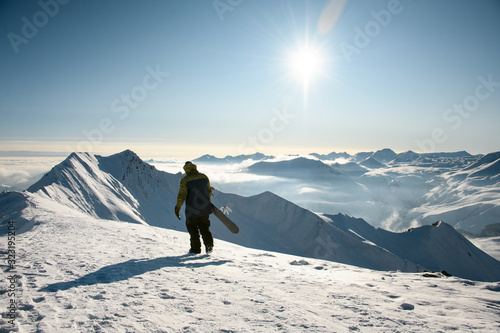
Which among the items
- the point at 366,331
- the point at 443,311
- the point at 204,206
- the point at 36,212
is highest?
the point at 204,206

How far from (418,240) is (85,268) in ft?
474

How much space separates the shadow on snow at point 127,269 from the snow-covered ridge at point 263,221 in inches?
1425

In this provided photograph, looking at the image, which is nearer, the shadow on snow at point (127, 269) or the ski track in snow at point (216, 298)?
the ski track in snow at point (216, 298)

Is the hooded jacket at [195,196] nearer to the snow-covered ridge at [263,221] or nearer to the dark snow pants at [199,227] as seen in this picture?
the dark snow pants at [199,227]

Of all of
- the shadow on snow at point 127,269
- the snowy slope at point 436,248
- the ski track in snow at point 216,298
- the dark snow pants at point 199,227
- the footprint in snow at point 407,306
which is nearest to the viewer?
the ski track in snow at point 216,298

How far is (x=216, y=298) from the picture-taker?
4.35 meters

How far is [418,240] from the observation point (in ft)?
394

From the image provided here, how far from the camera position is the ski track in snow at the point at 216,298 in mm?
3402

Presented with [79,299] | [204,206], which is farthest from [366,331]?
[204,206]

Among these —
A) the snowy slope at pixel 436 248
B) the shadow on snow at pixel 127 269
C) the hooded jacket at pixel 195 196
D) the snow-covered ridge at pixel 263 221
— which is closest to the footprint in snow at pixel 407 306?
the shadow on snow at pixel 127 269

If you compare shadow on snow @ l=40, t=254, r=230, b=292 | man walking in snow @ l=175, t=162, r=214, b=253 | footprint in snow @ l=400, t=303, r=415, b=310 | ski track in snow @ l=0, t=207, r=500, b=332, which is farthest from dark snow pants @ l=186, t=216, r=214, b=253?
footprint in snow @ l=400, t=303, r=415, b=310

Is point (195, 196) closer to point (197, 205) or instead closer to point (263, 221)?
point (197, 205)

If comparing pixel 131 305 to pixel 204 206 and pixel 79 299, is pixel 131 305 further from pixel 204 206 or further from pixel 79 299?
pixel 204 206

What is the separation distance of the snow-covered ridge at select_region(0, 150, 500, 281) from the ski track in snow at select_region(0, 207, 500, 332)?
120ft
